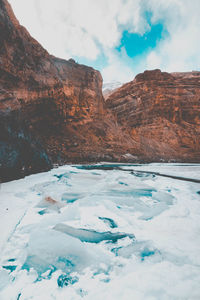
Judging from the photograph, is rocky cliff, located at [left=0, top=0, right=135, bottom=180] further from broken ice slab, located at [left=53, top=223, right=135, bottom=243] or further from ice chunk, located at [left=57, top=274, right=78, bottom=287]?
ice chunk, located at [left=57, top=274, right=78, bottom=287]

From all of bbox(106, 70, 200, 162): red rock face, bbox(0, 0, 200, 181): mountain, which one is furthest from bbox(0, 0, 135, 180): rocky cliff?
bbox(106, 70, 200, 162): red rock face

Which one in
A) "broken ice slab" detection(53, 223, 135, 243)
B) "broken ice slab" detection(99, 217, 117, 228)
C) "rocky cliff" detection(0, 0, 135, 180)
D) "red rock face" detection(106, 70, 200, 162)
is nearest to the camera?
"broken ice slab" detection(53, 223, 135, 243)

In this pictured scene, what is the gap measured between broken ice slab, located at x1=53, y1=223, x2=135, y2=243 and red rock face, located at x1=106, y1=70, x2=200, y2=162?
58.9 ft

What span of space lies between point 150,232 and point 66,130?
43.2 ft

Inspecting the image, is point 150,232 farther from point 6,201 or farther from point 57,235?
point 6,201

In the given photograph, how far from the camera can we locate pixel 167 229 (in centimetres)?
141

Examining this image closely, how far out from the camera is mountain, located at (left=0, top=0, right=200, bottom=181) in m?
4.09

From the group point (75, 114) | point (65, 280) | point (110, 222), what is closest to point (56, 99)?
point (75, 114)

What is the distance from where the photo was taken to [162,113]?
69.7 ft

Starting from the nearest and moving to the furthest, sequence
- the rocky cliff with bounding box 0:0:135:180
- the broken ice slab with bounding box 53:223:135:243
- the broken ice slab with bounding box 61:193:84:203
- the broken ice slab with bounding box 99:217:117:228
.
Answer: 1. the broken ice slab with bounding box 53:223:135:243
2. the broken ice slab with bounding box 99:217:117:228
3. the broken ice slab with bounding box 61:193:84:203
4. the rocky cliff with bounding box 0:0:135:180

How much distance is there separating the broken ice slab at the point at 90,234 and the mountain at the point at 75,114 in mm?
2502

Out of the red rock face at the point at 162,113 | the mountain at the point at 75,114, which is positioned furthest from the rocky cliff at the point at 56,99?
the red rock face at the point at 162,113

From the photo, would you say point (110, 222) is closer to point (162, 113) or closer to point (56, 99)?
point (56, 99)

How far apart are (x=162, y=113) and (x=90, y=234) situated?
23.0 metres
